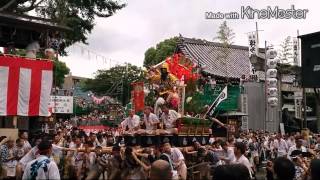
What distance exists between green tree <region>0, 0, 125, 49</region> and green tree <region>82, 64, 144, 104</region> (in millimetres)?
30360

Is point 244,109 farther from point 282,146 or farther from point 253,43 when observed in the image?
point 282,146

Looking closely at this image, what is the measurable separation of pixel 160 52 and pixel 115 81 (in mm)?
12653

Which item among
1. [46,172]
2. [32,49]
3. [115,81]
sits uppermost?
[115,81]

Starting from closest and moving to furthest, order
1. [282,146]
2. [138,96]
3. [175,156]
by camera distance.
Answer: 1. [175,156]
2. [138,96]
3. [282,146]

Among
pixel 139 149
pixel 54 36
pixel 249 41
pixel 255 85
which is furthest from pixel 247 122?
pixel 139 149

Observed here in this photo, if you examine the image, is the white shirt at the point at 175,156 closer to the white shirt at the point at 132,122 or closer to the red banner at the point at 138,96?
the white shirt at the point at 132,122

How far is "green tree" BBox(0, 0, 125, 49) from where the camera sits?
20.5 metres

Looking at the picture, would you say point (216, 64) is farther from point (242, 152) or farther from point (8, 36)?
point (242, 152)

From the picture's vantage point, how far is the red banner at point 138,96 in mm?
16656

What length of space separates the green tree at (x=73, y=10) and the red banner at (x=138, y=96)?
4572 mm

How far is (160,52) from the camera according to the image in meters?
46.2

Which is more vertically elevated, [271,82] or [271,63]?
[271,63]

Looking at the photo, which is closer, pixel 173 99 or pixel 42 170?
pixel 42 170

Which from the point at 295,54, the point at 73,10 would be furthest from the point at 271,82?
the point at 73,10
